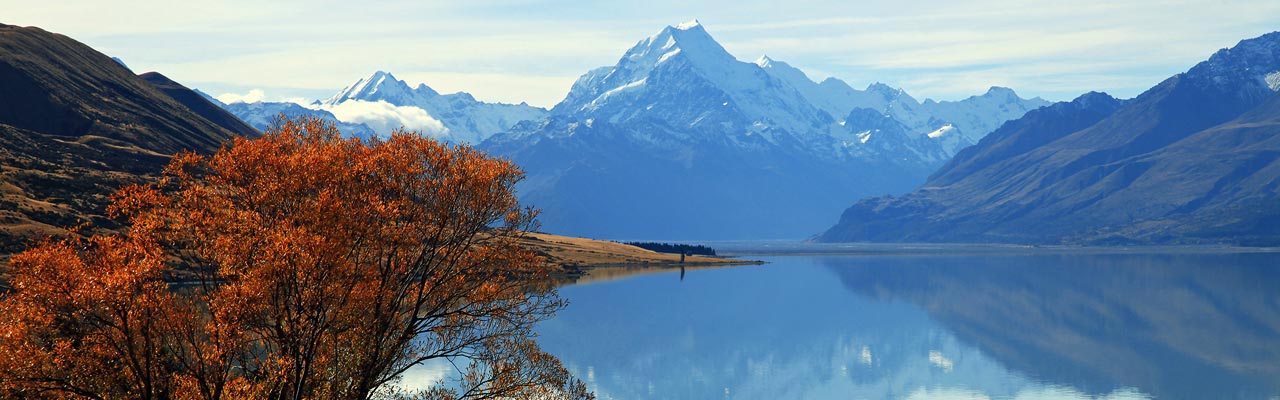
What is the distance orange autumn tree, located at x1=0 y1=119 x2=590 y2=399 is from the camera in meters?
35.4

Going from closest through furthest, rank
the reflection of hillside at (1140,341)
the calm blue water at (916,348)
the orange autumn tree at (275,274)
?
the orange autumn tree at (275,274) < the calm blue water at (916,348) < the reflection of hillside at (1140,341)

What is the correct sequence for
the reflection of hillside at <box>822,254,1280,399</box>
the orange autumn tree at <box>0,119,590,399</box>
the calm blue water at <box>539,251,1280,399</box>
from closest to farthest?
the orange autumn tree at <box>0,119,590,399</box>
the calm blue water at <box>539,251,1280,399</box>
the reflection of hillside at <box>822,254,1280,399</box>

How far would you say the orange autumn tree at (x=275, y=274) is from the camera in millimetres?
35406

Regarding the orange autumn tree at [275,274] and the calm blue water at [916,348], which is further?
the calm blue water at [916,348]

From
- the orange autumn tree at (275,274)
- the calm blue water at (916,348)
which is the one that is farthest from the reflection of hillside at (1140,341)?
the orange autumn tree at (275,274)

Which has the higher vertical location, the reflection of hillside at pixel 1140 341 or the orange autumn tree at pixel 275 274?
the orange autumn tree at pixel 275 274

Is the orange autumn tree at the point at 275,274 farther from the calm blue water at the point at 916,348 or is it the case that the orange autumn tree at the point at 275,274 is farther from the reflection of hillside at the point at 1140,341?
the reflection of hillside at the point at 1140,341

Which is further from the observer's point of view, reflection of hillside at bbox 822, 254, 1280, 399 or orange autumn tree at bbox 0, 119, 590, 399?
reflection of hillside at bbox 822, 254, 1280, 399

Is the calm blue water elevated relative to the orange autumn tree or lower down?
lower down

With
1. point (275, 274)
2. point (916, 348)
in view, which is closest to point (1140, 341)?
point (916, 348)

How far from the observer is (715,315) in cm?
17312

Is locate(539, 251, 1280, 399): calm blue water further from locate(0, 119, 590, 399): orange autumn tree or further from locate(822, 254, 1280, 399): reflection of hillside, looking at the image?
locate(0, 119, 590, 399): orange autumn tree

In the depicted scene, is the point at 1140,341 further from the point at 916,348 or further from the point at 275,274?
the point at 275,274

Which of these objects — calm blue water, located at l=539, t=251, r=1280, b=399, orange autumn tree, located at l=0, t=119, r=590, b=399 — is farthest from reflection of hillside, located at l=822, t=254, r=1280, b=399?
orange autumn tree, located at l=0, t=119, r=590, b=399
